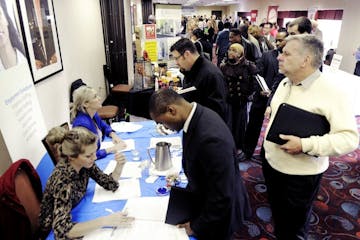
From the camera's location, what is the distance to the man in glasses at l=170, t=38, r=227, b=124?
228 centimetres

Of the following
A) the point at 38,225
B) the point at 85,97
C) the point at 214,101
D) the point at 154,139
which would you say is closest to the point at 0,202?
the point at 38,225

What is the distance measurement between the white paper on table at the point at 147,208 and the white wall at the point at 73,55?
165cm

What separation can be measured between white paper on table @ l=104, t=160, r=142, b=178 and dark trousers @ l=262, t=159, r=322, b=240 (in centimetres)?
86

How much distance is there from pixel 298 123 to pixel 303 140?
9cm

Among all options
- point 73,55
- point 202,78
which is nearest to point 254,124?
point 202,78

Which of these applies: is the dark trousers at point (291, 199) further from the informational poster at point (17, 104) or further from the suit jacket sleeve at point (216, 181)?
the informational poster at point (17, 104)

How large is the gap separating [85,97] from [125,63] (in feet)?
12.4

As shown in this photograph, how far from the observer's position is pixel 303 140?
1401mm

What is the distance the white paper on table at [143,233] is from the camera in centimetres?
124

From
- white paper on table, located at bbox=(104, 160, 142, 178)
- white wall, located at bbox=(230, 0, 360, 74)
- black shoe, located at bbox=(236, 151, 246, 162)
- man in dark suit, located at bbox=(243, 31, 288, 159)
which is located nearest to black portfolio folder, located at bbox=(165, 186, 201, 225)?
white paper on table, located at bbox=(104, 160, 142, 178)

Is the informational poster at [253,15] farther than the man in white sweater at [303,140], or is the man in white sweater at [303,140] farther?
the informational poster at [253,15]

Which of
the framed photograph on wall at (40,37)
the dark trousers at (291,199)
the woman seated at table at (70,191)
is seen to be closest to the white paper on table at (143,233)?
the woman seated at table at (70,191)

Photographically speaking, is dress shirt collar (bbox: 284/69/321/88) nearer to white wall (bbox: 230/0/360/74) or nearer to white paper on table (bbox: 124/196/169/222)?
white paper on table (bbox: 124/196/169/222)

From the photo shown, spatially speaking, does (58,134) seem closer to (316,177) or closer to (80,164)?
(80,164)
